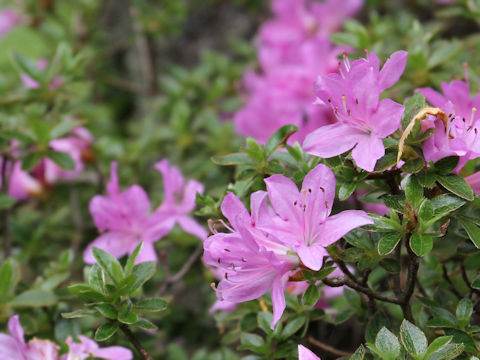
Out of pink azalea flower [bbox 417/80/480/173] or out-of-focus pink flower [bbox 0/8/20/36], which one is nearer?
pink azalea flower [bbox 417/80/480/173]

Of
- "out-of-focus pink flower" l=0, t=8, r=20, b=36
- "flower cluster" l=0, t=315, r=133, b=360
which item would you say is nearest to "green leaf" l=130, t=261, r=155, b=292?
"flower cluster" l=0, t=315, r=133, b=360

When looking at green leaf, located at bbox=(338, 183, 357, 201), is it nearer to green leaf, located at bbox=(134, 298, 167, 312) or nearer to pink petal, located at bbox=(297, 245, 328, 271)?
pink petal, located at bbox=(297, 245, 328, 271)

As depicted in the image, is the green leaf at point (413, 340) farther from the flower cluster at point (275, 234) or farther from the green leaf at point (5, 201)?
the green leaf at point (5, 201)

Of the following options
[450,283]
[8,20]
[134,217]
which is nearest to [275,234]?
[450,283]

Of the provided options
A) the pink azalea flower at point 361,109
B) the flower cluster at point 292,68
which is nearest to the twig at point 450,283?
the pink azalea flower at point 361,109

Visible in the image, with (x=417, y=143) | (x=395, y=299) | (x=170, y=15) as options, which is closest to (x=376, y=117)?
(x=417, y=143)

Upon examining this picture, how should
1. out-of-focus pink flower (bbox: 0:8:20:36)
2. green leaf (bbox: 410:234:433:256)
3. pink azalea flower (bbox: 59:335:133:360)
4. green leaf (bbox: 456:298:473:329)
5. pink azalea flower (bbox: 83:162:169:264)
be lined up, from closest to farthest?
green leaf (bbox: 410:234:433:256)
green leaf (bbox: 456:298:473:329)
pink azalea flower (bbox: 59:335:133:360)
pink azalea flower (bbox: 83:162:169:264)
out-of-focus pink flower (bbox: 0:8:20:36)

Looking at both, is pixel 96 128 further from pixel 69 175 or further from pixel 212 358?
pixel 212 358
